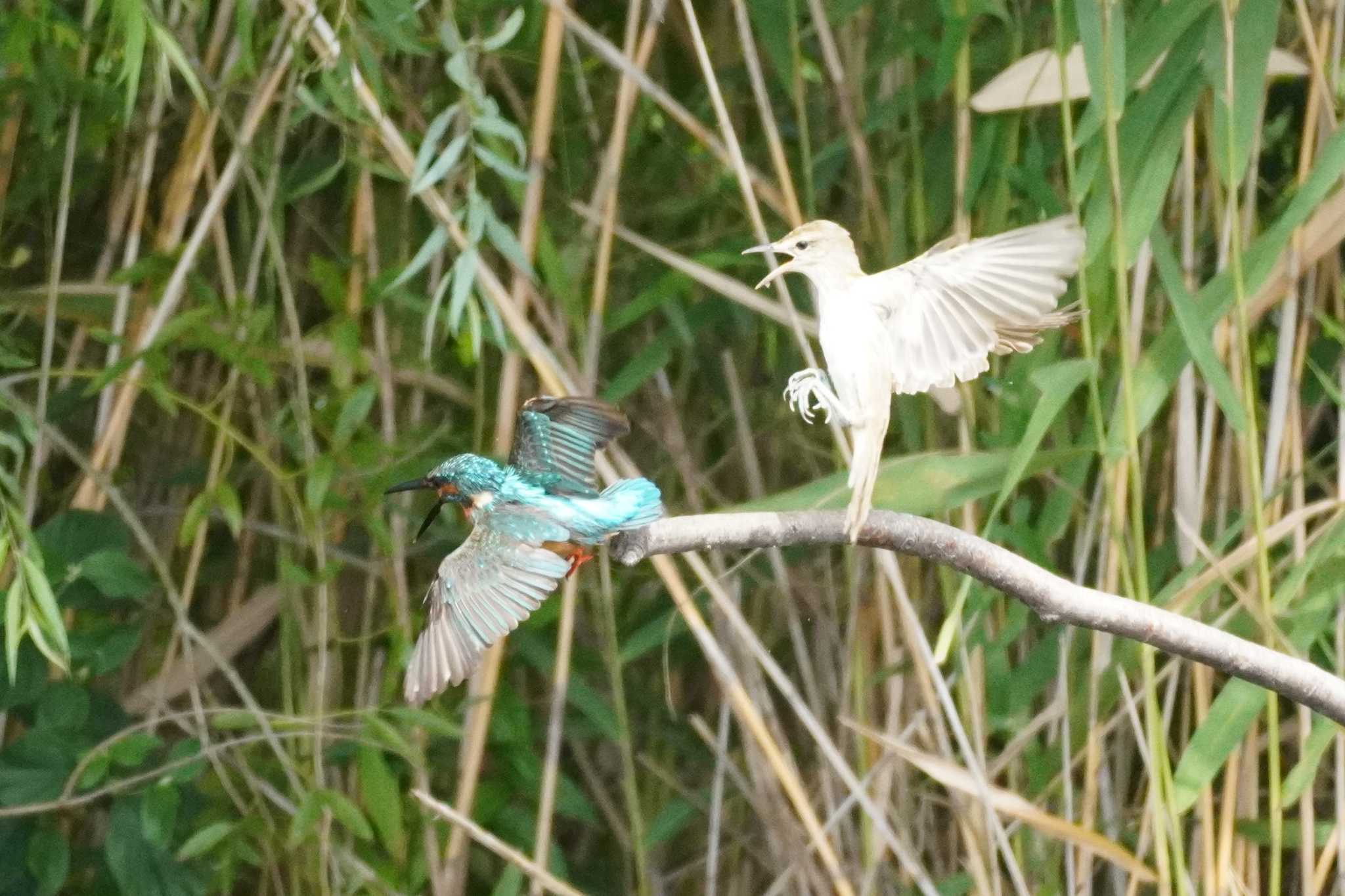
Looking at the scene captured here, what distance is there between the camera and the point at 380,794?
1.70 metres

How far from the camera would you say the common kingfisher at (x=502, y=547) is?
79 cm

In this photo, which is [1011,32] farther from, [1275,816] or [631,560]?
[631,560]

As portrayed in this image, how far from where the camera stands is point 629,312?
1.64 m

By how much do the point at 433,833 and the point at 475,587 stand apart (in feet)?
3.26

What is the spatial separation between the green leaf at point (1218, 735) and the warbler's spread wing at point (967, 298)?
616mm

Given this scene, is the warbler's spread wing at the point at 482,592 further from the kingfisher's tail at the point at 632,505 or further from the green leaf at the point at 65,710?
the green leaf at the point at 65,710

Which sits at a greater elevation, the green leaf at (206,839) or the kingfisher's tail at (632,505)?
the kingfisher's tail at (632,505)

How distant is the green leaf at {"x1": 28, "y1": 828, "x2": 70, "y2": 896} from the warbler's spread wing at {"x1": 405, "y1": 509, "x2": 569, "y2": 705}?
103 cm

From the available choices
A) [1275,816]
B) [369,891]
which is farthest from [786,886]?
[1275,816]

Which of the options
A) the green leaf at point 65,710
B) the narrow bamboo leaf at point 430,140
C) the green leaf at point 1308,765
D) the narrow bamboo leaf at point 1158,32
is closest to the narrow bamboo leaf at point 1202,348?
the narrow bamboo leaf at point 1158,32

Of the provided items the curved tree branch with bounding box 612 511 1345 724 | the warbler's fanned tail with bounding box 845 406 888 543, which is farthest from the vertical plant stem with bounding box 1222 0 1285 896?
the warbler's fanned tail with bounding box 845 406 888 543

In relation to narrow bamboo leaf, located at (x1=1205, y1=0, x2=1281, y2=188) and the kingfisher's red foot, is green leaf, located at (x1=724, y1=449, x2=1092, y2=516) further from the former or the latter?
the kingfisher's red foot

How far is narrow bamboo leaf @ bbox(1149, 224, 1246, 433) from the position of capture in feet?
3.97

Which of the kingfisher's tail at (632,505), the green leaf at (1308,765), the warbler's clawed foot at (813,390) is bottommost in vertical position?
the green leaf at (1308,765)
